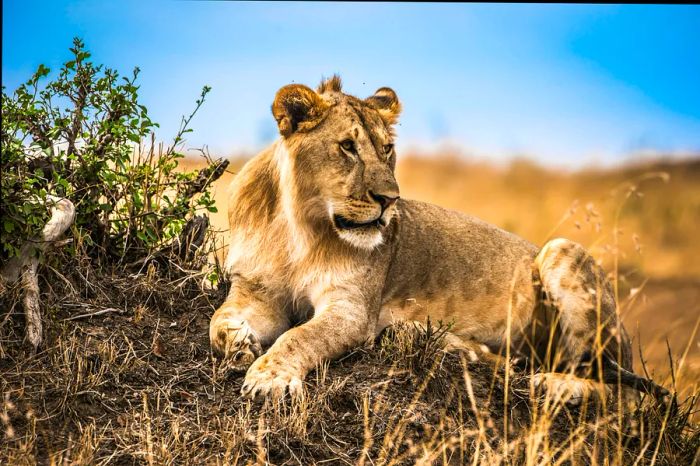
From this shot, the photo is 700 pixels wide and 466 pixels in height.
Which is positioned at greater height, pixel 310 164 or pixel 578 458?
pixel 310 164

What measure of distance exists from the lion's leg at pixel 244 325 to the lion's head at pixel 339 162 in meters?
0.61

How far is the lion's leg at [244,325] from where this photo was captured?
4.89m

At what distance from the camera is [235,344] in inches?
193

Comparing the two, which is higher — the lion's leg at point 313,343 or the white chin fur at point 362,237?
the white chin fur at point 362,237

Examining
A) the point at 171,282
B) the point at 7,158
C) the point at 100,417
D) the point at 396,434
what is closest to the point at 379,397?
the point at 396,434

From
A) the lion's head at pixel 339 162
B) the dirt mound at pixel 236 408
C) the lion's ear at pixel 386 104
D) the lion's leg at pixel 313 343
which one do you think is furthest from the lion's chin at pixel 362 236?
the lion's ear at pixel 386 104

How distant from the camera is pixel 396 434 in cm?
445

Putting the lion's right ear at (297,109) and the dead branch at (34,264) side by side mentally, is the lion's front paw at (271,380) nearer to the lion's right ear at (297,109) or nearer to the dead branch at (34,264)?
the dead branch at (34,264)

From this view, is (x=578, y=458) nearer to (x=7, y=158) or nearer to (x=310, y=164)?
(x=310, y=164)

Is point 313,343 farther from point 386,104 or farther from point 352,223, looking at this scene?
point 386,104

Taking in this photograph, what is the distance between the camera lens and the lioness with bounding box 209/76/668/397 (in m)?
5.02

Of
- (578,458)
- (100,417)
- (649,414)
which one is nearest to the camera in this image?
(100,417)

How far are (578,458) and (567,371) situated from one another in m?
1.22

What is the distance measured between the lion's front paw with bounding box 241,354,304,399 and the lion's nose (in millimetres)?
1072
